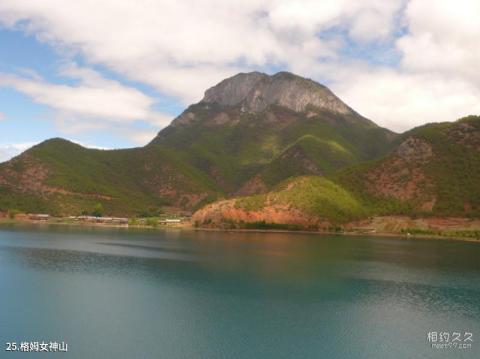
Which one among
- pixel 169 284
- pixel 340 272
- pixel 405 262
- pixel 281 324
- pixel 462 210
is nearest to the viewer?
pixel 281 324

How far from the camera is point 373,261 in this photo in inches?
4161

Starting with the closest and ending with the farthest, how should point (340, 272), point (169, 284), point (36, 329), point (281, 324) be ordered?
point (36, 329)
point (281, 324)
point (169, 284)
point (340, 272)

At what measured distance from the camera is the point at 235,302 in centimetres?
6431

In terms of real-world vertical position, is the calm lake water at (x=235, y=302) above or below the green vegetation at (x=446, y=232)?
below

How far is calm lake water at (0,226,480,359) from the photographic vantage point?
47312 mm

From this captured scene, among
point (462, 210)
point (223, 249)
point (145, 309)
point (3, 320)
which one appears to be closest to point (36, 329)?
point (3, 320)

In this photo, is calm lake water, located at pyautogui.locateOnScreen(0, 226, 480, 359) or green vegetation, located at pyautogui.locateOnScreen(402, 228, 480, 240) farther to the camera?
green vegetation, located at pyautogui.locateOnScreen(402, 228, 480, 240)

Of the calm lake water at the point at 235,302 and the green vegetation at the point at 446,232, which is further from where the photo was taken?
the green vegetation at the point at 446,232

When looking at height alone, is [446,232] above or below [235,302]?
above

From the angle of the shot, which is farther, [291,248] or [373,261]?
[291,248]

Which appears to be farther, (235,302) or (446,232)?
(446,232)

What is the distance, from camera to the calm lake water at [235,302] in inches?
1863

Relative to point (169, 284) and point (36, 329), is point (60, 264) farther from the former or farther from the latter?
point (36, 329)

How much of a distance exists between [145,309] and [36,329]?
44.3ft
